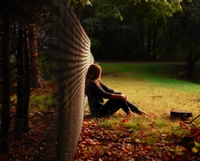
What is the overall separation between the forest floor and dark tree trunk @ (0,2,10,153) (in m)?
0.08

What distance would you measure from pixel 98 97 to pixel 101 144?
287 cm

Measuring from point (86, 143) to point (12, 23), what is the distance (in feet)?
9.35

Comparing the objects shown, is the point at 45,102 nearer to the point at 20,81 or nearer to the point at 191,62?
the point at 20,81

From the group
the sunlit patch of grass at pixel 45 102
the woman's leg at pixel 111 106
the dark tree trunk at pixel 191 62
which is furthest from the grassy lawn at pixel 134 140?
the dark tree trunk at pixel 191 62

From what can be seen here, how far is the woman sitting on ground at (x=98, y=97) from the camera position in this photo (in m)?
8.27

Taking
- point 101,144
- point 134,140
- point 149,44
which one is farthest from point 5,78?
Result: point 149,44

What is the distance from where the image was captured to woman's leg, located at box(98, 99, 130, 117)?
28.5 feet

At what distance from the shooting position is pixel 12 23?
387cm

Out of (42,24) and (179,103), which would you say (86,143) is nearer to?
(42,24)

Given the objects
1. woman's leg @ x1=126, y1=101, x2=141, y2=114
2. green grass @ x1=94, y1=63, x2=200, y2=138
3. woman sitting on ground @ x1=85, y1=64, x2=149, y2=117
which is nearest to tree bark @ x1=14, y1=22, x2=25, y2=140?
green grass @ x1=94, y1=63, x2=200, y2=138

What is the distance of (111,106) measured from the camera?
8.76 meters

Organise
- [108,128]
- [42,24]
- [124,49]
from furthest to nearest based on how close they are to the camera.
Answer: [124,49]
[108,128]
[42,24]

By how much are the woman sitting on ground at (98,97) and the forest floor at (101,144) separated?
858 millimetres

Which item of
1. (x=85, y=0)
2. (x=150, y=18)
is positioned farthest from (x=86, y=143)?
(x=150, y=18)
